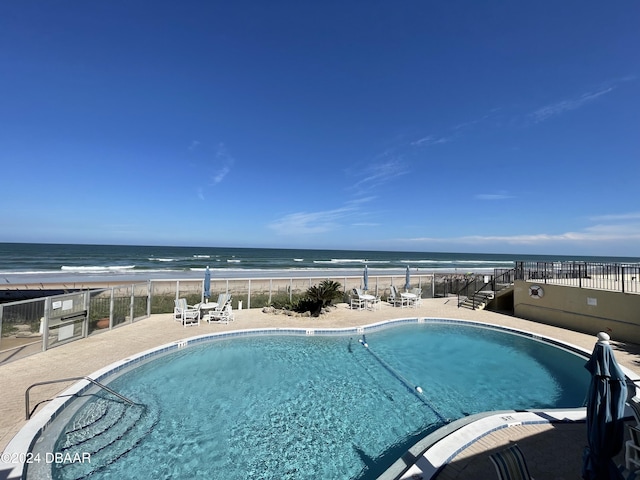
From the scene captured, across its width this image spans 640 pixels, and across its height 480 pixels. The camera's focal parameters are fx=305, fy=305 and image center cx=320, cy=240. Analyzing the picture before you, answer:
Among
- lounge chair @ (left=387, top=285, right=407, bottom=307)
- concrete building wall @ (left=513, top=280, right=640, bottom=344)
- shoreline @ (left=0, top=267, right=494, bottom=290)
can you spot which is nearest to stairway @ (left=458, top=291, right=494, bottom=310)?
concrete building wall @ (left=513, top=280, right=640, bottom=344)

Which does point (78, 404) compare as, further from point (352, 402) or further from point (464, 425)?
point (464, 425)

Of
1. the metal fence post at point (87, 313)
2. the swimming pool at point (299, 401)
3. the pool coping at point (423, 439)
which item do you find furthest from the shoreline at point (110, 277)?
the pool coping at point (423, 439)

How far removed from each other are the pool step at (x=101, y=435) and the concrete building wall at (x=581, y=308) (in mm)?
12053

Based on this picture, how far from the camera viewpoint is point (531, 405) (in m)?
5.58

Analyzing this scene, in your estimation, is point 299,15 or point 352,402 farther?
point 299,15

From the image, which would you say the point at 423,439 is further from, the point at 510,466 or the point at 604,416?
the point at 604,416

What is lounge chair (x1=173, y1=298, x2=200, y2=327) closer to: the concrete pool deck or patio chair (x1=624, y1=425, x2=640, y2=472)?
the concrete pool deck

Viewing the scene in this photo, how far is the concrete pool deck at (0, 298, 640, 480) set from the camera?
11.4 ft

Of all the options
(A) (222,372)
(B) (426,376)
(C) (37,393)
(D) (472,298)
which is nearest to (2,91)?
(C) (37,393)

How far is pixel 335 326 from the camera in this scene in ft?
33.7

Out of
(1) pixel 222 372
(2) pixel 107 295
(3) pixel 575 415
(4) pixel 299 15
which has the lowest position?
(1) pixel 222 372

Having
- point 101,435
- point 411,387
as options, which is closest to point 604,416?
point 411,387

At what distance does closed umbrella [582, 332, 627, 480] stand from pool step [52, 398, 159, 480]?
5.33m

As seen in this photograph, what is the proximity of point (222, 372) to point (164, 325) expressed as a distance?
13.3 ft
